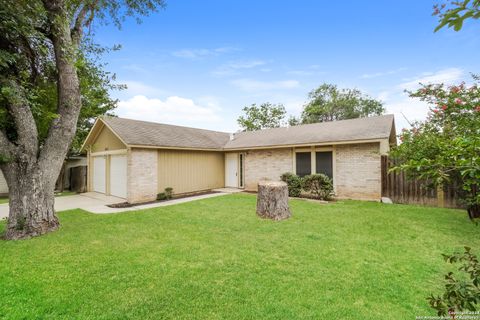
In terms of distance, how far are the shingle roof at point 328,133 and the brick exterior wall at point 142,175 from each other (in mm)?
5029

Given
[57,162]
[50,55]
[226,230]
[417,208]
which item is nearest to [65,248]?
[57,162]

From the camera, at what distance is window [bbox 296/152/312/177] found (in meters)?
11.5

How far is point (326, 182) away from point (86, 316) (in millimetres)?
9444

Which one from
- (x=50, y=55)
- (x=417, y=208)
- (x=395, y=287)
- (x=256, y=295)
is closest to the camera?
(x=256, y=295)

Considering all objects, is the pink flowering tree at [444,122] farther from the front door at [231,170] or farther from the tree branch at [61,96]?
the front door at [231,170]

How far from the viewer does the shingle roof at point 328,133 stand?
10106 mm

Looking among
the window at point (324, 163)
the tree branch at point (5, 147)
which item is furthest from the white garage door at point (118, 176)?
the window at point (324, 163)

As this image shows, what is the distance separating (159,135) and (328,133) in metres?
9.02

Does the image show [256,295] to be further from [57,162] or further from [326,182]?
[326,182]

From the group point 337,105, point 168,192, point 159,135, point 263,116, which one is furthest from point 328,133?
point 337,105

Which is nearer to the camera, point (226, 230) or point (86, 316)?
point (86, 316)

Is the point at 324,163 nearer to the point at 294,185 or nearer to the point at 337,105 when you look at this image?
the point at 294,185

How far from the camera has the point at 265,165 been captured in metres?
13.0

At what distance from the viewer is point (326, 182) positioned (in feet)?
33.3
